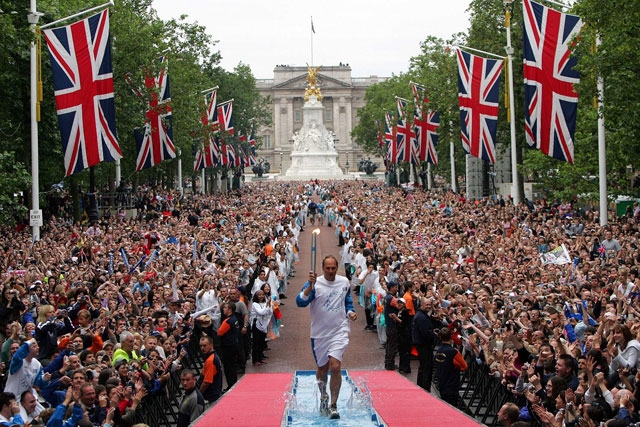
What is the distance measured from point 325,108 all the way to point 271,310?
15552cm

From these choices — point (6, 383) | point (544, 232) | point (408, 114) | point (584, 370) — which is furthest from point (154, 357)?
point (408, 114)

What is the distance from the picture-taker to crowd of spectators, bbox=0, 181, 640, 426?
11430 mm

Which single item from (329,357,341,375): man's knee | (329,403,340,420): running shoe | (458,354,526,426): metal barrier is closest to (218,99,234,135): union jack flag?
(458,354,526,426): metal barrier

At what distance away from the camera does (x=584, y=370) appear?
11133mm

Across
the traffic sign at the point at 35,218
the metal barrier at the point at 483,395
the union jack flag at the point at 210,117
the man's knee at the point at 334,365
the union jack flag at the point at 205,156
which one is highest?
the union jack flag at the point at 210,117

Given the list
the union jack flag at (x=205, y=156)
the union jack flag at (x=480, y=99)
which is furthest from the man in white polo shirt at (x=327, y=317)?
the union jack flag at (x=205, y=156)

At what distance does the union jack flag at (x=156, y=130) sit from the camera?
136 feet

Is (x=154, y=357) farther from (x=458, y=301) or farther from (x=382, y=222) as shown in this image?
(x=382, y=222)

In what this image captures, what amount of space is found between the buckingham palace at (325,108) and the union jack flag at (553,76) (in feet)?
464

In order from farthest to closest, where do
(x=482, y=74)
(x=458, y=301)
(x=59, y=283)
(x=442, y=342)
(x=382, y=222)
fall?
(x=382, y=222), (x=482, y=74), (x=59, y=283), (x=458, y=301), (x=442, y=342)

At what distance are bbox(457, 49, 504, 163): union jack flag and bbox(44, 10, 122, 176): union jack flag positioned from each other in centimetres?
1347

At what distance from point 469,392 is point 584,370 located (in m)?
5.69

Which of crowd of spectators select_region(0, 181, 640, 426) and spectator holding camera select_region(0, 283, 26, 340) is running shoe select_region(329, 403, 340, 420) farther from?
spectator holding camera select_region(0, 283, 26, 340)

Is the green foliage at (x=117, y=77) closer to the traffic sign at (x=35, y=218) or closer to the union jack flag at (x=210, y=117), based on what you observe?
the union jack flag at (x=210, y=117)
